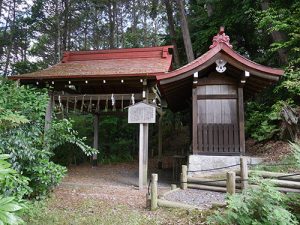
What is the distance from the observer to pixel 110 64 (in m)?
12.1

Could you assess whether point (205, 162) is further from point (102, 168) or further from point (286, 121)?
point (102, 168)

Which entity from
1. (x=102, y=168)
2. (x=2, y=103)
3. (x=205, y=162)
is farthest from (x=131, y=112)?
(x=102, y=168)

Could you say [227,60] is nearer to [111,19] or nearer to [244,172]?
[244,172]

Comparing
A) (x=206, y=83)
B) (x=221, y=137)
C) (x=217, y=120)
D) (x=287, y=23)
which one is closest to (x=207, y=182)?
(x=221, y=137)

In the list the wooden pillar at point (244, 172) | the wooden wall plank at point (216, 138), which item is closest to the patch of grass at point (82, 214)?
the wooden pillar at point (244, 172)

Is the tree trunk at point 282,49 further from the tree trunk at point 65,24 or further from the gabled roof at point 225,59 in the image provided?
the tree trunk at point 65,24

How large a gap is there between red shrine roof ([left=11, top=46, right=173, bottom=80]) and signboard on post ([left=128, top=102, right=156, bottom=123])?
1078 millimetres

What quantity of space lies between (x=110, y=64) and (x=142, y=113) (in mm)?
3720

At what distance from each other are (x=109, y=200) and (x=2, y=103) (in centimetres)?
366

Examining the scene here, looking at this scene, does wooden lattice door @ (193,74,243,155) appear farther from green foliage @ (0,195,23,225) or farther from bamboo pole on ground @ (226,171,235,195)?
green foliage @ (0,195,23,225)

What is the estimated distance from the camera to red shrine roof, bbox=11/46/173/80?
9.95 m

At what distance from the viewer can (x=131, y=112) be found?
9.43m

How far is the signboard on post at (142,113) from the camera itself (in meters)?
9.27

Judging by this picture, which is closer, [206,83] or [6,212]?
[6,212]
